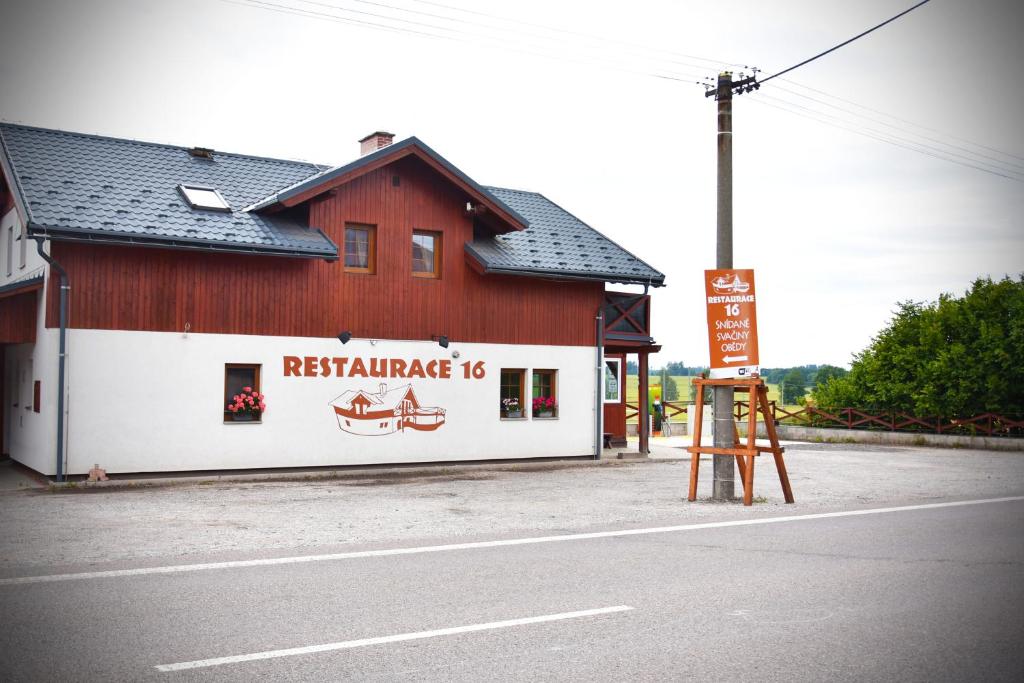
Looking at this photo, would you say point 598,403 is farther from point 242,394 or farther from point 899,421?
point 899,421

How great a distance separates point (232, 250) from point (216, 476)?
164 inches

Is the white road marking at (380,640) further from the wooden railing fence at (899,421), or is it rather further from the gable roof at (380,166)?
the wooden railing fence at (899,421)

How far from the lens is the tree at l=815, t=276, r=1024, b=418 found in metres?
28.2

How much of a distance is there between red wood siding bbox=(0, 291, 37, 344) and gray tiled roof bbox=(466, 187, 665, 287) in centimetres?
870

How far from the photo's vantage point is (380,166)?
63.2ft

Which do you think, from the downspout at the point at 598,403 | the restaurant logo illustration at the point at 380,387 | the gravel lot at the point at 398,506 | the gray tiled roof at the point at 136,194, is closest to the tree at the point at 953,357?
the gravel lot at the point at 398,506

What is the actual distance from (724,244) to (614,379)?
1045 cm

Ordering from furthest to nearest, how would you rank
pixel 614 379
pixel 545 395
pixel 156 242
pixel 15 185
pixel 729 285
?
pixel 614 379 → pixel 545 395 → pixel 15 185 → pixel 156 242 → pixel 729 285

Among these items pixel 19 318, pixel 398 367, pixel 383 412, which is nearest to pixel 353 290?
pixel 398 367

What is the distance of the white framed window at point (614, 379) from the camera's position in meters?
25.0

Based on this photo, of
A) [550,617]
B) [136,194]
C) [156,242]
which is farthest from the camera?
[136,194]

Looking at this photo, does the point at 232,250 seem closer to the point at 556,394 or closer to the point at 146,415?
the point at 146,415

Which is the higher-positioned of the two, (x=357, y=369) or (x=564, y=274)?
(x=564, y=274)

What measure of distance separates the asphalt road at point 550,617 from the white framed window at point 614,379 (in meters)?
14.9
